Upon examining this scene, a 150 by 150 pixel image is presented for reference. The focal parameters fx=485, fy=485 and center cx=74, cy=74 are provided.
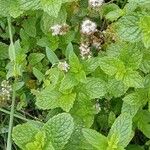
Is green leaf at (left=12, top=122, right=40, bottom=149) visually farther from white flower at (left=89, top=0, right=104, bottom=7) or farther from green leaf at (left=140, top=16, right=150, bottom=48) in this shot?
white flower at (left=89, top=0, right=104, bottom=7)

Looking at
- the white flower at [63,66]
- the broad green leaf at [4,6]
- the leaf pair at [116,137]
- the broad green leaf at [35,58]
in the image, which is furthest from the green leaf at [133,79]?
the broad green leaf at [4,6]

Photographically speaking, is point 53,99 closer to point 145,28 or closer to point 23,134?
point 23,134

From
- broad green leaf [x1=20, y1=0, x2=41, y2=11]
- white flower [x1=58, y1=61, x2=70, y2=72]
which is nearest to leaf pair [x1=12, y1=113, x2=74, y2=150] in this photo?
white flower [x1=58, y1=61, x2=70, y2=72]

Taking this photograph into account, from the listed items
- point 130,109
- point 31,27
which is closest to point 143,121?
point 130,109

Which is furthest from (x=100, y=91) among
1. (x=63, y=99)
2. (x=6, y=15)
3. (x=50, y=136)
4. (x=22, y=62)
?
(x=6, y=15)

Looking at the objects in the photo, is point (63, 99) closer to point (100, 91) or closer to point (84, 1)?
point (100, 91)
